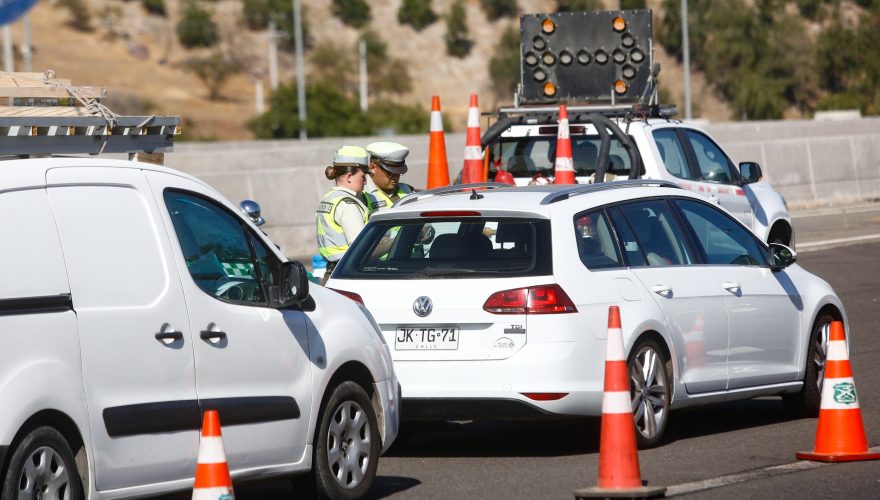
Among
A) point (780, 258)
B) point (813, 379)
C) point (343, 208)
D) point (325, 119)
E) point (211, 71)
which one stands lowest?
point (813, 379)

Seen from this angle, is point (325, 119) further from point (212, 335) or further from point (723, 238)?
point (212, 335)

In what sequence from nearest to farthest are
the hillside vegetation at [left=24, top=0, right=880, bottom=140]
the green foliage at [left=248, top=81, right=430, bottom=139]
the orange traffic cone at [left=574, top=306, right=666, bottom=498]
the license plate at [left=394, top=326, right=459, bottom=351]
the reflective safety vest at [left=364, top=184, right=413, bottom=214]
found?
the orange traffic cone at [left=574, top=306, right=666, bottom=498] → the license plate at [left=394, top=326, right=459, bottom=351] → the reflective safety vest at [left=364, top=184, right=413, bottom=214] → the green foliage at [left=248, top=81, right=430, bottom=139] → the hillside vegetation at [left=24, top=0, right=880, bottom=140]

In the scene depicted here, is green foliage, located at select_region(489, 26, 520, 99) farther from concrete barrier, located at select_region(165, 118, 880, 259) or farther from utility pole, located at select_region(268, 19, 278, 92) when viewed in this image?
concrete barrier, located at select_region(165, 118, 880, 259)

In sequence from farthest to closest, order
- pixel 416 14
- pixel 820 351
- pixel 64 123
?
1. pixel 416 14
2. pixel 820 351
3. pixel 64 123

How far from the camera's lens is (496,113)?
15.6 m

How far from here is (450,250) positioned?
30.6 ft

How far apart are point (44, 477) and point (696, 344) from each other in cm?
470

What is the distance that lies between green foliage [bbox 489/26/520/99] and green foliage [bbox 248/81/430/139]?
8.53 metres

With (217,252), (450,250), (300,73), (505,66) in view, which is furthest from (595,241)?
(505,66)

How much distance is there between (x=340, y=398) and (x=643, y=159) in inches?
287

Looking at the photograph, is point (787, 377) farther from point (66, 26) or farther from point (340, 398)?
point (66, 26)

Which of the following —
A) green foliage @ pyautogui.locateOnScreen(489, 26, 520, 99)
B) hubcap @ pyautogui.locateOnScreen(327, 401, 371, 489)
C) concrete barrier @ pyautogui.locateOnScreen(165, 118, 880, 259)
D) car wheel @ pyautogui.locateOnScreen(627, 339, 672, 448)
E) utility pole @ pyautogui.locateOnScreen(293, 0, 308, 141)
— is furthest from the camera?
green foliage @ pyautogui.locateOnScreen(489, 26, 520, 99)

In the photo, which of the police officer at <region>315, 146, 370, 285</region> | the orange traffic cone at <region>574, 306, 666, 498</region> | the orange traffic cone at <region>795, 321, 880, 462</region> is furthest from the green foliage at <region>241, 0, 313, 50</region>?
the orange traffic cone at <region>574, 306, 666, 498</region>

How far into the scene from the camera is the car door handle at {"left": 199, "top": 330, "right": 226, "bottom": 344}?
22.6 feet
